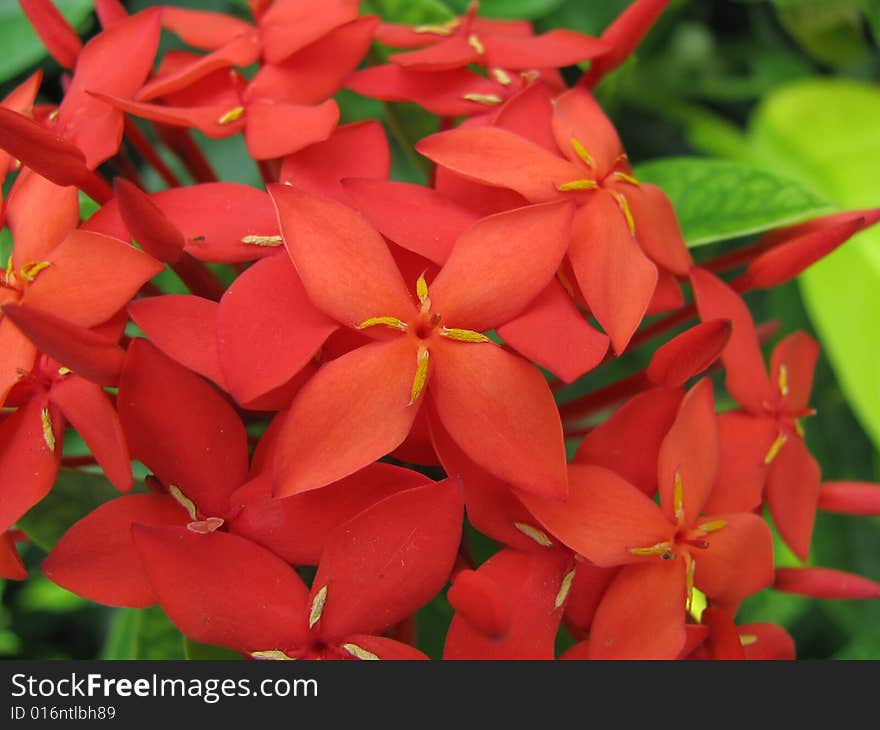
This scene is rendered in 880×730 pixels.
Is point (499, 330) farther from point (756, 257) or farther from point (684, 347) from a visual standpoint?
point (756, 257)

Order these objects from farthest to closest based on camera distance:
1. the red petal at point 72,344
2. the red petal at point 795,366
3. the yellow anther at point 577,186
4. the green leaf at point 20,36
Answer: the green leaf at point 20,36 → the red petal at point 795,366 → the yellow anther at point 577,186 → the red petal at point 72,344

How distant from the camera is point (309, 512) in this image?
0.49 m

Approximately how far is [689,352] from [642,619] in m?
0.14

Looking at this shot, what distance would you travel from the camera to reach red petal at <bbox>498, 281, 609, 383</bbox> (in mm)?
479

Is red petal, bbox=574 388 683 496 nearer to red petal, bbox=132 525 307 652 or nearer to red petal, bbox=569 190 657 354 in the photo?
red petal, bbox=569 190 657 354

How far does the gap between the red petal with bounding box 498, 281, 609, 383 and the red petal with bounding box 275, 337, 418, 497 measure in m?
0.06

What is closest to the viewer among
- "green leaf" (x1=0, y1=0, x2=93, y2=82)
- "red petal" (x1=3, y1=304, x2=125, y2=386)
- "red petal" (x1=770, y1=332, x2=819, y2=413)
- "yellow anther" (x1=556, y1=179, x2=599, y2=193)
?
"red petal" (x1=3, y1=304, x2=125, y2=386)

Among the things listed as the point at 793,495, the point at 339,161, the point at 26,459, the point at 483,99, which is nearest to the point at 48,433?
the point at 26,459

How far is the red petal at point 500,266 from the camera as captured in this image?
49 cm

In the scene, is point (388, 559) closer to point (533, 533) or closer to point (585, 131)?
point (533, 533)

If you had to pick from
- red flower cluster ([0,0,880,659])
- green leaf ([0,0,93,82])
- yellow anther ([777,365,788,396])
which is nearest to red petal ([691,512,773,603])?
red flower cluster ([0,0,880,659])

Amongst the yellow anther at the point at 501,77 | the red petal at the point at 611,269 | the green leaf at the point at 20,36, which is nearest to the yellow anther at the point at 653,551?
the red petal at the point at 611,269

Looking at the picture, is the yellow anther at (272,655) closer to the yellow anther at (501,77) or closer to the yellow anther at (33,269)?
the yellow anther at (33,269)

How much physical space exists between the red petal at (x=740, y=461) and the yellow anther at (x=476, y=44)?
Result: 0.94ft
